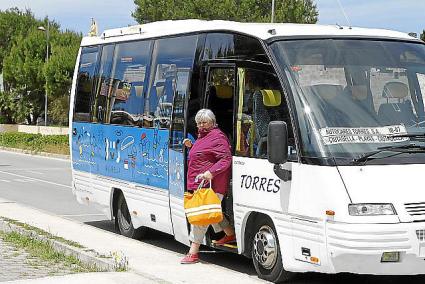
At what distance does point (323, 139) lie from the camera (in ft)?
26.3

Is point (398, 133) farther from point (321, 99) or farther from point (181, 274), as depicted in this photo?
point (181, 274)

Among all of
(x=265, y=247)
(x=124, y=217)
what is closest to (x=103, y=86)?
(x=124, y=217)

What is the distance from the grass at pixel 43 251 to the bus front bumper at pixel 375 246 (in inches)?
114

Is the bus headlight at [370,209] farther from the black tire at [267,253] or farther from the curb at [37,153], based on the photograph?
Result: the curb at [37,153]

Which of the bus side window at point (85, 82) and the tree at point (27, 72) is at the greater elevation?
the tree at point (27, 72)

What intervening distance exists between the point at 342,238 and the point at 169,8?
185 ft

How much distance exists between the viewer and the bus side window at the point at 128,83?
11.9 m

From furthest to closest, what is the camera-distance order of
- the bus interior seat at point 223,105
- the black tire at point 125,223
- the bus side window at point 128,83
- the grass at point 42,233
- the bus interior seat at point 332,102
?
1. the black tire at point 125,223
2. the bus side window at point 128,83
3. the grass at point 42,233
4. the bus interior seat at point 223,105
5. the bus interior seat at point 332,102

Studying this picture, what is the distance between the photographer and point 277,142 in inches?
316

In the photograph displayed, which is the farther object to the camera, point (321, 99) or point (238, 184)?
point (238, 184)

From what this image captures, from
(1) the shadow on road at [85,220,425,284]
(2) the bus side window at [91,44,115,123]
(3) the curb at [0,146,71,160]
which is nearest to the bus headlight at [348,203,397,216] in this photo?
(1) the shadow on road at [85,220,425,284]

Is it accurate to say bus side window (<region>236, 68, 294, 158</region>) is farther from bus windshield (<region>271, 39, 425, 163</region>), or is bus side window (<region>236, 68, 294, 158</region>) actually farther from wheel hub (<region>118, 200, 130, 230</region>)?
wheel hub (<region>118, 200, 130, 230</region>)

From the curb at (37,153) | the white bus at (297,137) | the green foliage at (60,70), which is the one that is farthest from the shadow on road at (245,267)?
the green foliage at (60,70)

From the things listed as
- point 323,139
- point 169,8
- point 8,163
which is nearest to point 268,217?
point 323,139
